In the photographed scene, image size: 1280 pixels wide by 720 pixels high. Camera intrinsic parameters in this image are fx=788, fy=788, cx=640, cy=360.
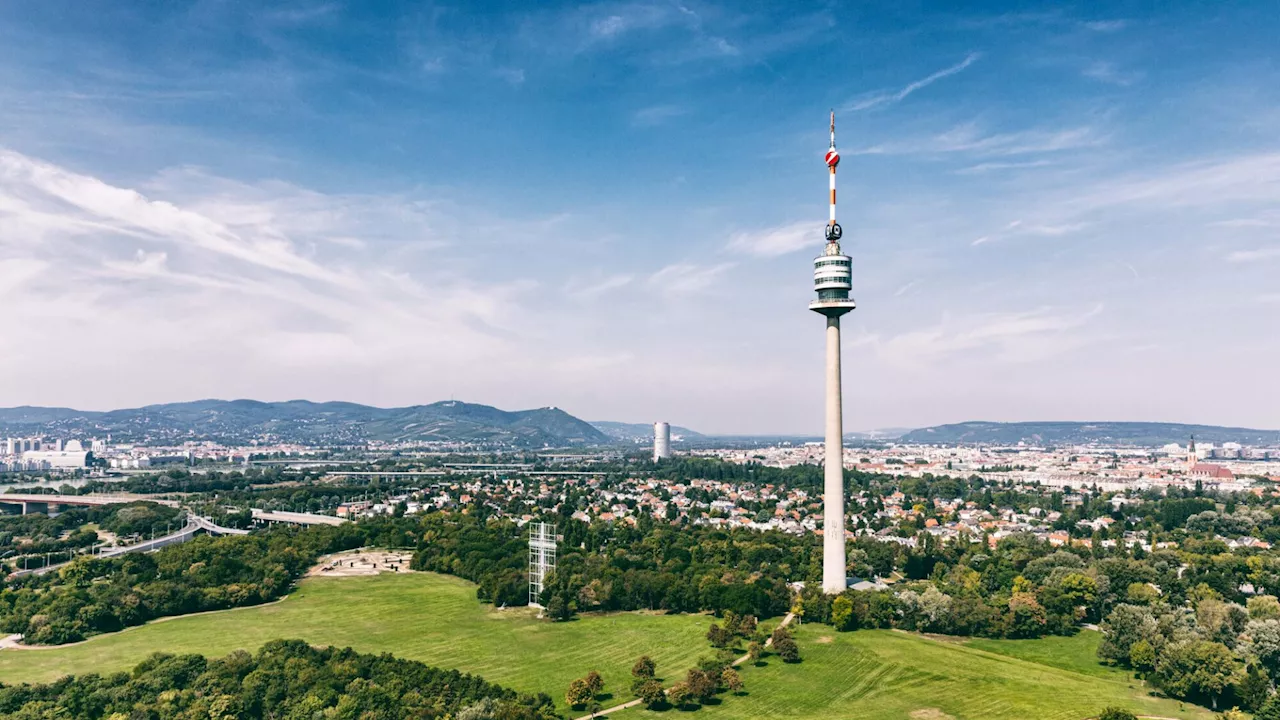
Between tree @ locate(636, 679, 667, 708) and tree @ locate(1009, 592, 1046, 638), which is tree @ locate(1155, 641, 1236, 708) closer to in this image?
tree @ locate(1009, 592, 1046, 638)

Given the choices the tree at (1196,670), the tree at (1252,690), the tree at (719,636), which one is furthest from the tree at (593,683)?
the tree at (1252,690)

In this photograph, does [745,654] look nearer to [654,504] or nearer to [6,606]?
[6,606]

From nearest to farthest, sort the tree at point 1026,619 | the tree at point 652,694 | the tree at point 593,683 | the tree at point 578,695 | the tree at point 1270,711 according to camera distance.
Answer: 1. the tree at point 1270,711
2. the tree at point 578,695
3. the tree at point 593,683
4. the tree at point 652,694
5. the tree at point 1026,619

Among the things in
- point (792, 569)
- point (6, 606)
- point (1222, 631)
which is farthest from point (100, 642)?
point (1222, 631)

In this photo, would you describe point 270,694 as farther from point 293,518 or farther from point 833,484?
point 293,518

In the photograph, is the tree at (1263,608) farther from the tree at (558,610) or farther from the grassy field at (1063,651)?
the tree at (558,610)
